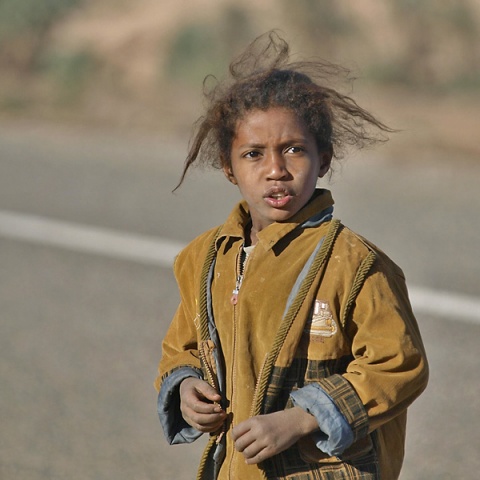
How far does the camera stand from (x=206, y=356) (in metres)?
2.80

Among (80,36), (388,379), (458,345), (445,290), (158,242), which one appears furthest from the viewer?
(80,36)

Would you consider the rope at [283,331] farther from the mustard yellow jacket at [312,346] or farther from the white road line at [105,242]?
the white road line at [105,242]

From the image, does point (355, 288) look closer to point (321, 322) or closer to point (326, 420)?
point (321, 322)

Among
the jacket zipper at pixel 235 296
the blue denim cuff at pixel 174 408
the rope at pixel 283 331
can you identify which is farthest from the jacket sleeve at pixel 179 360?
the rope at pixel 283 331

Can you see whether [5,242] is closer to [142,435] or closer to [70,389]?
[70,389]

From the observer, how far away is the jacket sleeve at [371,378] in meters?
2.54

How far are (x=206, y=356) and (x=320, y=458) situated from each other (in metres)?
0.38

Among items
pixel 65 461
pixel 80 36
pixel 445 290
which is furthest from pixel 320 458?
pixel 80 36

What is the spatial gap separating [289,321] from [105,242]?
569 centimetres

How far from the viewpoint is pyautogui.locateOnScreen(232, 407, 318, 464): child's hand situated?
2.56 meters

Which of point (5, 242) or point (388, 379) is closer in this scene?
point (388, 379)

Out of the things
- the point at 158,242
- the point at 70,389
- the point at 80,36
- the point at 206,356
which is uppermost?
the point at 80,36

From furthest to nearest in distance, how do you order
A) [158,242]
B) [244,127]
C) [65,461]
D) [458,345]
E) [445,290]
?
[158,242] < [445,290] < [458,345] < [65,461] < [244,127]

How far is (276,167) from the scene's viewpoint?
271cm
